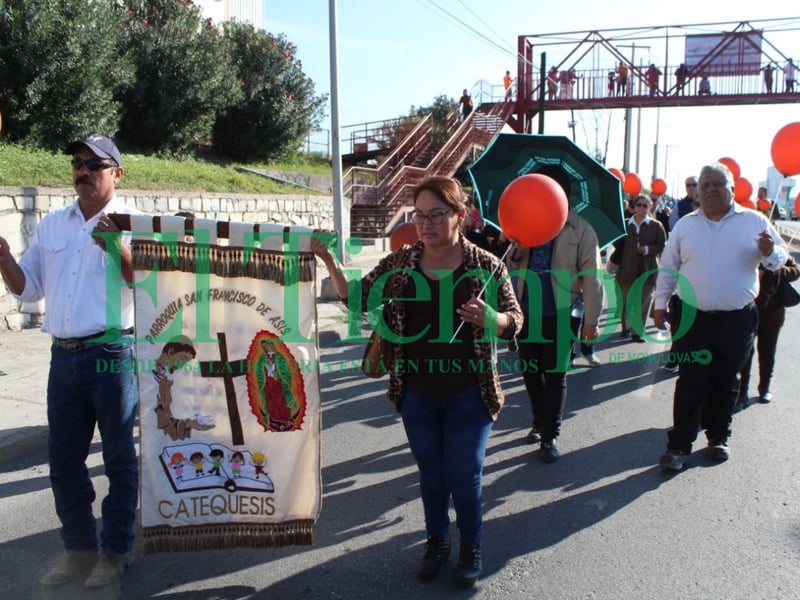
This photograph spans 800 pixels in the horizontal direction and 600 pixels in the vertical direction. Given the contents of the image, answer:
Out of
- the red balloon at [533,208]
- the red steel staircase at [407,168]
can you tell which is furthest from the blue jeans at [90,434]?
the red steel staircase at [407,168]

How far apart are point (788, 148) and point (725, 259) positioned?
1537 mm

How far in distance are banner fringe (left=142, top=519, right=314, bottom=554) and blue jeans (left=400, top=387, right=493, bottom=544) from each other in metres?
0.62

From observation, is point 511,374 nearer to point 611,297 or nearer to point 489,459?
point 489,459

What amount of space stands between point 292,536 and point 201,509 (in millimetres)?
441

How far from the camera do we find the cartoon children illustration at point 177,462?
3.27 meters

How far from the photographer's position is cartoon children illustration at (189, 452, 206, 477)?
10.8ft

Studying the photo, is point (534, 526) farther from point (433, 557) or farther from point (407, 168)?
point (407, 168)

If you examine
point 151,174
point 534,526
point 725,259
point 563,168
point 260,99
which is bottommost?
point 534,526

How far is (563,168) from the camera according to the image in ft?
17.2

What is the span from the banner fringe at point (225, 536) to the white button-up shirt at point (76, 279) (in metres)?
0.98

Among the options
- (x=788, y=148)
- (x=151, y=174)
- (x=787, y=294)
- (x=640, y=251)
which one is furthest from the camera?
(x=151, y=174)

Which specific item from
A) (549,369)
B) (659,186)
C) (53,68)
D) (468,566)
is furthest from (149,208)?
(659,186)

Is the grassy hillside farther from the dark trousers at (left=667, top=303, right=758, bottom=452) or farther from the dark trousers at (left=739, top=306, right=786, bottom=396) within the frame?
the dark trousers at (left=739, top=306, right=786, bottom=396)

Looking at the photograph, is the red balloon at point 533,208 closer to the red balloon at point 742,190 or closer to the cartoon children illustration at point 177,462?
the cartoon children illustration at point 177,462
